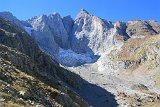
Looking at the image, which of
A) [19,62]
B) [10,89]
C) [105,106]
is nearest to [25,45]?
[105,106]

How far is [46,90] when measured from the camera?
174ft

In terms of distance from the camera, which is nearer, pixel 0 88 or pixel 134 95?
pixel 0 88

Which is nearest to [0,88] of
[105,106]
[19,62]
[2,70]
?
[2,70]

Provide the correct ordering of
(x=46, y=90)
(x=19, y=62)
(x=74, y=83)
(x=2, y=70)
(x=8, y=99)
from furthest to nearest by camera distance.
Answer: (x=74, y=83), (x=19, y=62), (x=46, y=90), (x=2, y=70), (x=8, y=99)

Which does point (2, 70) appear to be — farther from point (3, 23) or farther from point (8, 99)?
point (3, 23)

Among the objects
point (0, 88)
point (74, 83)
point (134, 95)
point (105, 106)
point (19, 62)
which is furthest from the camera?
point (134, 95)

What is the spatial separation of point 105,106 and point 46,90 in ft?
357

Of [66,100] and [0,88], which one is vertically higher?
[66,100]

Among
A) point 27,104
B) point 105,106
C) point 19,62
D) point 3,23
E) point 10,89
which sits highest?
point 3,23

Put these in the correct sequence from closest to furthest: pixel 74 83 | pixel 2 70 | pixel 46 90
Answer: pixel 2 70, pixel 46 90, pixel 74 83

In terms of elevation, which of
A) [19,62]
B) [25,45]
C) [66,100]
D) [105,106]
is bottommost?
[66,100]

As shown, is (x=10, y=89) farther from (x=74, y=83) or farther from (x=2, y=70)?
(x=74, y=83)

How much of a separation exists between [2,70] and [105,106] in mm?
113326

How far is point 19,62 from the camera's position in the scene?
2906 inches
